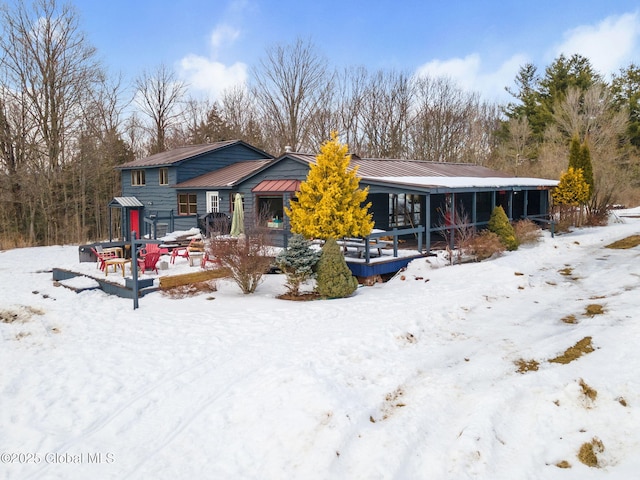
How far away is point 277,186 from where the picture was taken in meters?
19.3

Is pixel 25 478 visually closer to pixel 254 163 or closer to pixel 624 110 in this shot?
pixel 254 163

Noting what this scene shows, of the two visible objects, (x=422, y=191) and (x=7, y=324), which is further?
(x=422, y=191)

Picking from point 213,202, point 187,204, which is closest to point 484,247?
point 213,202

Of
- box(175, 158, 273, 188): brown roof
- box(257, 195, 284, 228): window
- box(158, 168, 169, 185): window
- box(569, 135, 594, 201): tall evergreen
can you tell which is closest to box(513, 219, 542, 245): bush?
box(569, 135, 594, 201): tall evergreen

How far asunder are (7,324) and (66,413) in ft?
15.3

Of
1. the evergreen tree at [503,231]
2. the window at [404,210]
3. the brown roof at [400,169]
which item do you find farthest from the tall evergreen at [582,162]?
the evergreen tree at [503,231]

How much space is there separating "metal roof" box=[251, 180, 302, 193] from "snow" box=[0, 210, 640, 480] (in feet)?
27.3

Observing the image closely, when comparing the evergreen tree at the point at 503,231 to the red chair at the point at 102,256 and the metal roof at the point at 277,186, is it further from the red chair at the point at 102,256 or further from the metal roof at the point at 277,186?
the red chair at the point at 102,256

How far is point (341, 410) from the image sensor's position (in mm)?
5793

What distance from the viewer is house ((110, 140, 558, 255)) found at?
17.4 m

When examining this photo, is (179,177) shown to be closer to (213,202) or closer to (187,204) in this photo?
(187,204)

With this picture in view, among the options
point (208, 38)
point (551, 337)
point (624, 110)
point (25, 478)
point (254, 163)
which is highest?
point (208, 38)

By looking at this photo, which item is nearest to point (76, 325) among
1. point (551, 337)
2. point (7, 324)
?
point (7, 324)

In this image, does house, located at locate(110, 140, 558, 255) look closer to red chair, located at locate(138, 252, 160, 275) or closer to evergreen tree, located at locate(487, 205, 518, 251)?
evergreen tree, located at locate(487, 205, 518, 251)
